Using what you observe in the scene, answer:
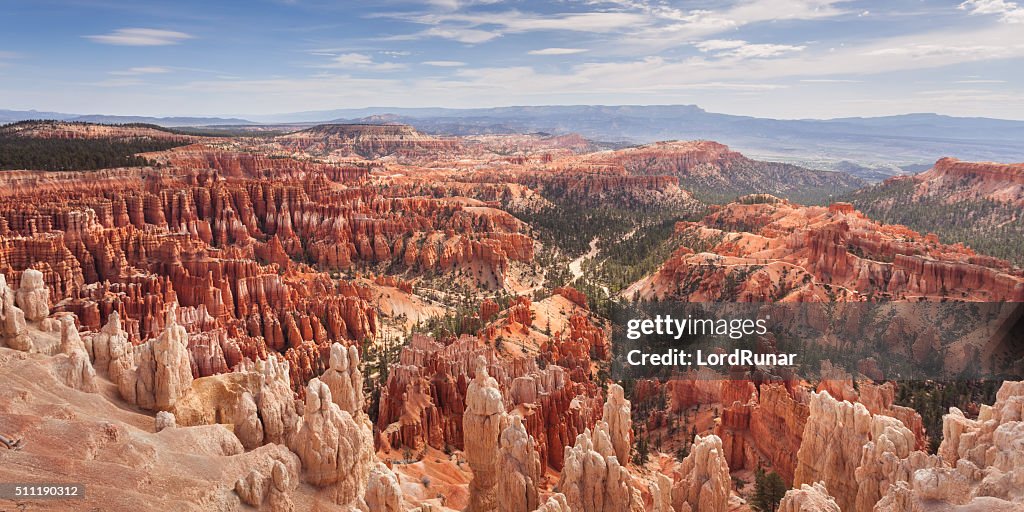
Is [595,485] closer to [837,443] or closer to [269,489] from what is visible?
[269,489]

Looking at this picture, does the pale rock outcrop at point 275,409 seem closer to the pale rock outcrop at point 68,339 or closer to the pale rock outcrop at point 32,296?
the pale rock outcrop at point 68,339

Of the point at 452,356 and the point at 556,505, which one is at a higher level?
the point at 556,505

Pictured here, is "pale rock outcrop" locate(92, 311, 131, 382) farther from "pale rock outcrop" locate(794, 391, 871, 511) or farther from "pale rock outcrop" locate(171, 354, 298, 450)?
"pale rock outcrop" locate(794, 391, 871, 511)

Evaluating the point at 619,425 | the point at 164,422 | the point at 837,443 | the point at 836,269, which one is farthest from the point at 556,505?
the point at 836,269

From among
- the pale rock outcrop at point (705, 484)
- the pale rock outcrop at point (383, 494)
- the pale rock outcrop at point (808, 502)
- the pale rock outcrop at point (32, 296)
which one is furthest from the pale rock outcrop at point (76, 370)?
the pale rock outcrop at point (808, 502)

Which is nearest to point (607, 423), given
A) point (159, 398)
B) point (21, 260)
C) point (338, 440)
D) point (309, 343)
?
point (338, 440)

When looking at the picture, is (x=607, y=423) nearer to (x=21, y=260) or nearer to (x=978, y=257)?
(x=21, y=260)

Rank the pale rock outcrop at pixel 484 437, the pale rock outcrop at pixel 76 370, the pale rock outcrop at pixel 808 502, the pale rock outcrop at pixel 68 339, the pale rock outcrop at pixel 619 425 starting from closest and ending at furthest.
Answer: the pale rock outcrop at pixel 808 502 < the pale rock outcrop at pixel 76 370 < the pale rock outcrop at pixel 68 339 < the pale rock outcrop at pixel 619 425 < the pale rock outcrop at pixel 484 437
